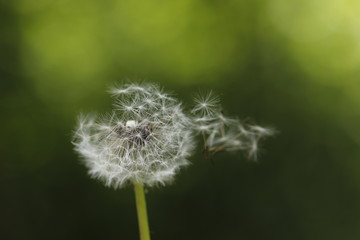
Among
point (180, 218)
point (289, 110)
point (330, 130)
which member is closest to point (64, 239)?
point (180, 218)

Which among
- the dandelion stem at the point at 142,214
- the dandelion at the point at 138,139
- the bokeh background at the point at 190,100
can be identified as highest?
the bokeh background at the point at 190,100

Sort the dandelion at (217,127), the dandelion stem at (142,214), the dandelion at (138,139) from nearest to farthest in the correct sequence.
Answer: the dandelion stem at (142,214) < the dandelion at (138,139) < the dandelion at (217,127)

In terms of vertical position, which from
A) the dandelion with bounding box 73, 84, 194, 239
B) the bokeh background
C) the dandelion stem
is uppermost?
the bokeh background

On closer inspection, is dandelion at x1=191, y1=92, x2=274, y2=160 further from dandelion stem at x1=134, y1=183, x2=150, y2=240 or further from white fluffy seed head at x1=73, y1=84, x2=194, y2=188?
dandelion stem at x1=134, y1=183, x2=150, y2=240

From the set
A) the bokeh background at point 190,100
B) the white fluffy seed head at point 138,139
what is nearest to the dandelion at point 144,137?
the white fluffy seed head at point 138,139

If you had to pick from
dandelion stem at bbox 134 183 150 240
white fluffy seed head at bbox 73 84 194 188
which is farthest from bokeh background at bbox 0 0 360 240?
dandelion stem at bbox 134 183 150 240

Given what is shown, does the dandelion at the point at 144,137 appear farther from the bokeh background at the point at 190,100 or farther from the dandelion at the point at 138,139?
the bokeh background at the point at 190,100
